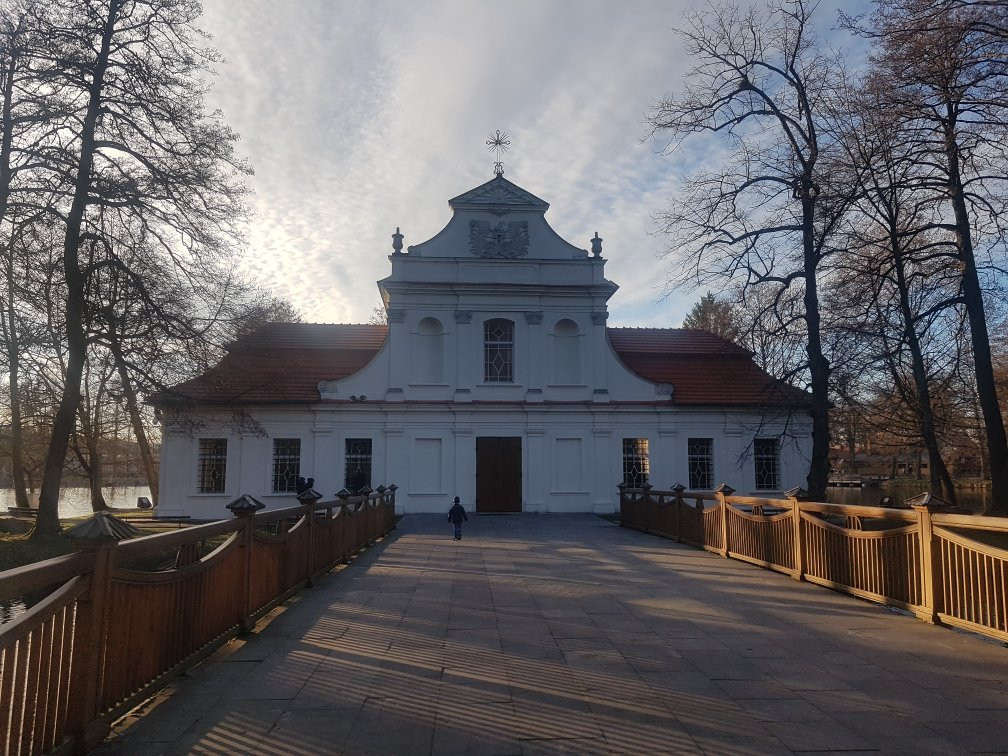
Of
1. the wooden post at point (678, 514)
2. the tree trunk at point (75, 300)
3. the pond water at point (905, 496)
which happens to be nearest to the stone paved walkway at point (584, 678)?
the wooden post at point (678, 514)

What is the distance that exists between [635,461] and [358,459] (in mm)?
10975

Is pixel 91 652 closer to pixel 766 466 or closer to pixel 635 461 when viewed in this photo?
pixel 635 461

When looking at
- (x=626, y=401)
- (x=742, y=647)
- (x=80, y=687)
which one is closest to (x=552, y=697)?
(x=742, y=647)

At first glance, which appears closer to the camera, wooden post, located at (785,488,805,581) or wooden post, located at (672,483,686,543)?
wooden post, located at (785,488,805,581)

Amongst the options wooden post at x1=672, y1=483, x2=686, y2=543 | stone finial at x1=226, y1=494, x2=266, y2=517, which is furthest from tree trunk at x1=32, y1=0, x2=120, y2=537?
wooden post at x1=672, y1=483, x2=686, y2=543

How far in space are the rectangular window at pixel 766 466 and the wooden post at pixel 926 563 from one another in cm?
2107

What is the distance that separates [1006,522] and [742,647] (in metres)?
2.66

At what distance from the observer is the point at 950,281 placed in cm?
1798

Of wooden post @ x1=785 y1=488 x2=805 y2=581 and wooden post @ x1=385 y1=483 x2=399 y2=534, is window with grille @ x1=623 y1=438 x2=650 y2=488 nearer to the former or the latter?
wooden post @ x1=385 y1=483 x2=399 y2=534

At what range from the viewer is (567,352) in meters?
28.9

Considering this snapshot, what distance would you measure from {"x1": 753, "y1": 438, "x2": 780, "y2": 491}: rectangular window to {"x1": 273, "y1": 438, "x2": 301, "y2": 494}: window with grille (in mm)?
18294

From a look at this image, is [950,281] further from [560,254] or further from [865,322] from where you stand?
[560,254]

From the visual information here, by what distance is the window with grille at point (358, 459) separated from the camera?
2677cm

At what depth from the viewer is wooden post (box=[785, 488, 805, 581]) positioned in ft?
35.6
